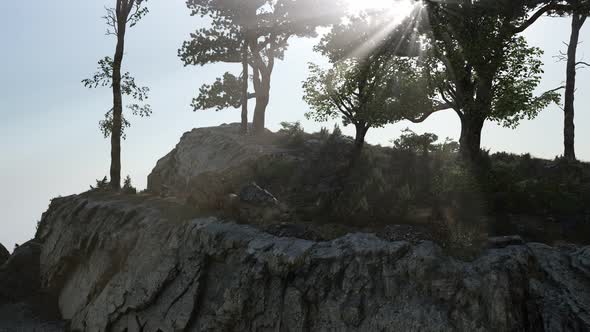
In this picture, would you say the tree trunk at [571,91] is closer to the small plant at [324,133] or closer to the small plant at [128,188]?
the small plant at [324,133]

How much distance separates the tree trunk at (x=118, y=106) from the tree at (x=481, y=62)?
1716 centimetres

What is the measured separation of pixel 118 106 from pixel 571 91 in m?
27.8

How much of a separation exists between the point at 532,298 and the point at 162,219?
13289mm

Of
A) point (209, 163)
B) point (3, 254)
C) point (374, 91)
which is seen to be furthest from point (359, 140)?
point (3, 254)

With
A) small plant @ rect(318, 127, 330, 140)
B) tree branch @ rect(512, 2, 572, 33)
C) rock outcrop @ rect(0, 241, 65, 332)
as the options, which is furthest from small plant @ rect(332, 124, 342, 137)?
rock outcrop @ rect(0, 241, 65, 332)

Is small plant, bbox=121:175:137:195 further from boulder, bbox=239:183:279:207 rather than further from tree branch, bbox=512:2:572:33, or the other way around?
tree branch, bbox=512:2:572:33

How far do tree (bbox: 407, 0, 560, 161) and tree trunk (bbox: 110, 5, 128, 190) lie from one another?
56.3 ft

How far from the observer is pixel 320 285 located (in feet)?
43.9

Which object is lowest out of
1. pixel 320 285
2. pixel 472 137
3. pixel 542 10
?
pixel 320 285

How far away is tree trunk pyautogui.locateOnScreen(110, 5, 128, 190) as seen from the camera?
90.1ft

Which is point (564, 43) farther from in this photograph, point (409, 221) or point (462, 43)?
point (409, 221)

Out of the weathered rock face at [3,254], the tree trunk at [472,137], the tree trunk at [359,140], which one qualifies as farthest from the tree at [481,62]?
the weathered rock face at [3,254]

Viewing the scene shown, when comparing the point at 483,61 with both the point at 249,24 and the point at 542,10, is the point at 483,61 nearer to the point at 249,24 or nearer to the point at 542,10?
the point at 542,10

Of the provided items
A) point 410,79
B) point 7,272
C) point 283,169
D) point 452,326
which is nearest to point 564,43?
point 410,79
